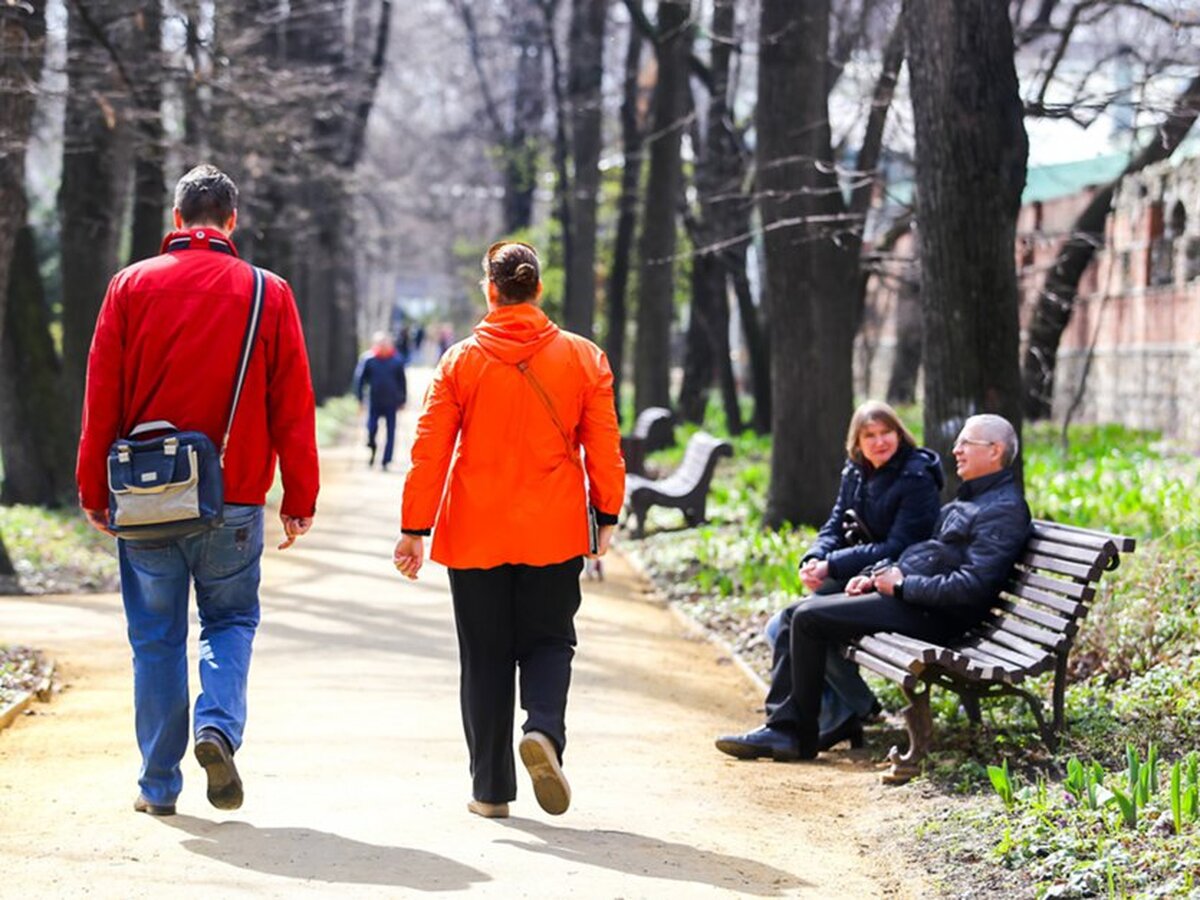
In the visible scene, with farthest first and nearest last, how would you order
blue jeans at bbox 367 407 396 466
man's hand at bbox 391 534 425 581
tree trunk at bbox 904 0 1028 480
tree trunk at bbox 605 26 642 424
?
tree trunk at bbox 605 26 642 424
blue jeans at bbox 367 407 396 466
tree trunk at bbox 904 0 1028 480
man's hand at bbox 391 534 425 581

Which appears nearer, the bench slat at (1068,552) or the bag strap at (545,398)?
the bag strap at (545,398)

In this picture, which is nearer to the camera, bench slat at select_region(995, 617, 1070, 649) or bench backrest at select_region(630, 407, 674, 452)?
bench slat at select_region(995, 617, 1070, 649)

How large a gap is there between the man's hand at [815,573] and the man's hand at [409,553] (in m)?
2.69

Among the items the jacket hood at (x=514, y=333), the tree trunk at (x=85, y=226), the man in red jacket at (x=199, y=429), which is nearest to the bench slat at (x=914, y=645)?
the jacket hood at (x=514, y=333)

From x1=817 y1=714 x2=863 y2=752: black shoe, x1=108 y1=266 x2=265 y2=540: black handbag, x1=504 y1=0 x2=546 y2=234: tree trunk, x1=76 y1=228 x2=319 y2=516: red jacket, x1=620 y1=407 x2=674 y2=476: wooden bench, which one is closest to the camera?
x1=108 y1=266 x2=265 y2=540: black handbag

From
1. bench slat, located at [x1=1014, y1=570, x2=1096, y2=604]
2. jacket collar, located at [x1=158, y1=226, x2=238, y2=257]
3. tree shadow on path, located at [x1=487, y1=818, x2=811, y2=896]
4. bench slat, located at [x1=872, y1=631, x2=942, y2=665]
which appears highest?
jacket collar, located at [x1=158, y1=226, x2=238, y2=257]

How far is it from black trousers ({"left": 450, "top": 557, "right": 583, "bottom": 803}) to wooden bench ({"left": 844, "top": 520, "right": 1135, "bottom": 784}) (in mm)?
1608

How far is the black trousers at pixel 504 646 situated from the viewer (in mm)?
6535

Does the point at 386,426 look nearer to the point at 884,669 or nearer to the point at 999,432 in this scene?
the point at 999,432

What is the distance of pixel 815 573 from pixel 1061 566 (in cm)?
135

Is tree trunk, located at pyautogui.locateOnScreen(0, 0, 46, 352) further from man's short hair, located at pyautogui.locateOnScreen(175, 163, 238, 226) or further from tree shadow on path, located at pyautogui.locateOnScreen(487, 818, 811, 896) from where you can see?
tree shadow on path, located at pyautogui.locateOnScreen(487, 818, 811, 896)

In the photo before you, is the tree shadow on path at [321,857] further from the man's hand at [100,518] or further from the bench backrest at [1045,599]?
the bench backrest at [1045,599]

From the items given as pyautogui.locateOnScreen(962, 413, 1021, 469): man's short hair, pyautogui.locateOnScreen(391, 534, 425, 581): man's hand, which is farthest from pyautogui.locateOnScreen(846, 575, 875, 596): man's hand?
pyautogui.locateOnScreen(391, 534, 425, 581): man's hand

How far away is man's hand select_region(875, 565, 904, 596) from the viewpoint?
811 centimetres
